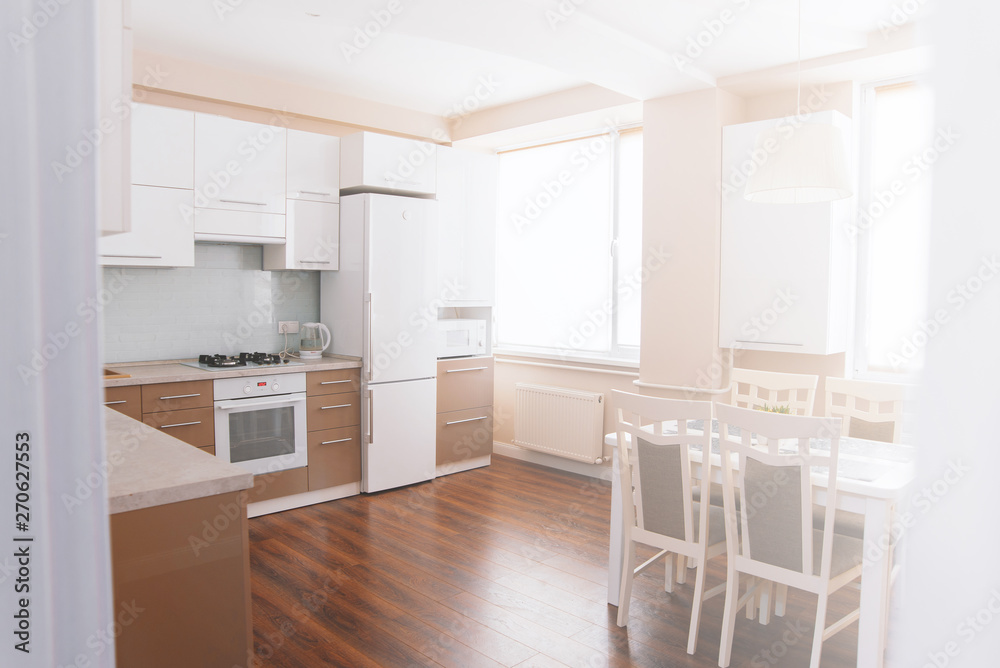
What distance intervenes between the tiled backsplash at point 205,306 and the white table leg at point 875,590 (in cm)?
365

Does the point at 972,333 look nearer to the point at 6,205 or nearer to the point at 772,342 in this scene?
the point at 6,205

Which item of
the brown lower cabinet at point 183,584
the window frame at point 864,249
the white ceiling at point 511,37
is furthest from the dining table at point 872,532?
the white ceiling at point 511,37

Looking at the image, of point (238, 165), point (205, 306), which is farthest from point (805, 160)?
point (205, 306)

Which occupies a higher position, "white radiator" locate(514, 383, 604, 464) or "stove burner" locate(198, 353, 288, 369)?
"stove burner" locate(198, 353, 288, 369)

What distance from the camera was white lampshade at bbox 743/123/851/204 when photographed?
2.28m

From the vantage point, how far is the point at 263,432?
3.83 m

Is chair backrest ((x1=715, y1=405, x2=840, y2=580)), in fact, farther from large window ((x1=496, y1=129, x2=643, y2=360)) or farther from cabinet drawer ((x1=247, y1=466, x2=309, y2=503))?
cabinet drawer ((x1=247, y1=466, x2=309, y2=503))

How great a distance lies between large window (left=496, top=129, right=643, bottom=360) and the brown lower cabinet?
11.5 feet

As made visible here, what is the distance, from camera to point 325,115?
180 inches

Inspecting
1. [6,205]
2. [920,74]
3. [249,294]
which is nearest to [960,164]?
[920,74]

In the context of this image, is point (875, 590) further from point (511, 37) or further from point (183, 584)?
point (511, 37)

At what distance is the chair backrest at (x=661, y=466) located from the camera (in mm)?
2365

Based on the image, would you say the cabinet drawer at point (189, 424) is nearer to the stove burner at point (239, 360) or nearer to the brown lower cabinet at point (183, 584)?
the stove burner at point (239, 360)

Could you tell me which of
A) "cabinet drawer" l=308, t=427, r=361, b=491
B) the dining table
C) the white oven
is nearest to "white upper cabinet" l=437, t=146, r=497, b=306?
"cabinet drawer" l=308, t=427, r=361, b=491
